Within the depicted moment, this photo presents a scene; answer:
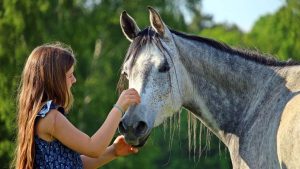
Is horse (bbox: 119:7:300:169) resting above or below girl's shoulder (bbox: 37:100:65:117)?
above

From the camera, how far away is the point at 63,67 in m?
5.16

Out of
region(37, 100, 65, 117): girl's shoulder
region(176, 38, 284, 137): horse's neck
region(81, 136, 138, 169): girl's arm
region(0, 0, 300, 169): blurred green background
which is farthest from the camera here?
region(0, 0, 300, 169): blurred green background

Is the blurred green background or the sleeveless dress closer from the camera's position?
the sleeveless dress

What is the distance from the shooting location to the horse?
5.86m

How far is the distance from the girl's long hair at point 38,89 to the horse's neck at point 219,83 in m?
1.56

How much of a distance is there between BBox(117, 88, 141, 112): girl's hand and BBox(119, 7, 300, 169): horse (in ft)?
1.34

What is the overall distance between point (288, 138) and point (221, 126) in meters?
0.96

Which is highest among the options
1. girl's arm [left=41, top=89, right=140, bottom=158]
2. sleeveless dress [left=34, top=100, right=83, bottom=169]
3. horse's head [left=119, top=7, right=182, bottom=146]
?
horse's head [left=119, top=7, right=182, bottom=146]

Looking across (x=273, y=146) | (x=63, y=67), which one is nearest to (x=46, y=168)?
(x=63, y=67)

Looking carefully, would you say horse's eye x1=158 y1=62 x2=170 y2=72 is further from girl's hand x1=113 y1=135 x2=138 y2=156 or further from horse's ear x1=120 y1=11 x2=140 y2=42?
girl's hand x1=113 y1=135 x2=138 y2=156

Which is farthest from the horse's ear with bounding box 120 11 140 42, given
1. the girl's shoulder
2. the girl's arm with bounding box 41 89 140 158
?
the girl's shoulder

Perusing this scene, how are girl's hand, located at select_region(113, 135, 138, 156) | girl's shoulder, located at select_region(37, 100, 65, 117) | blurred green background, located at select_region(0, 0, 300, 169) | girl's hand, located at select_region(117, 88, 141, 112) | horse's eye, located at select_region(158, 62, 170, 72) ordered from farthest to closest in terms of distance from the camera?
blurred green background, located at select_region(0, 0, 300, 169)
horse's eye, located at select_region(158, 62, 170, 72)
girl's hand, located at select_region(113, 135, 138, 156)
girl's hand, located at select_region(117, 88, 141, 112)
girl's shoulder, located at select_region(37, 100, 65, 117)

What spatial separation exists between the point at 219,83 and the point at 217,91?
0.07 meters

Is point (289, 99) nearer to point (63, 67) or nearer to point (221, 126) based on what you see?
point (221, 126)
